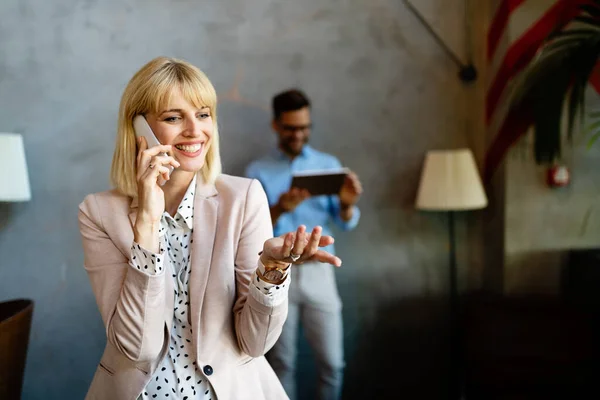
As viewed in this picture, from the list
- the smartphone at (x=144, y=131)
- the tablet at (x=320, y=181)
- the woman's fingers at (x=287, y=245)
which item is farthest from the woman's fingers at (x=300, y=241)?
the tablet at (x=320, y=181)

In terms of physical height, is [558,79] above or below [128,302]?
above

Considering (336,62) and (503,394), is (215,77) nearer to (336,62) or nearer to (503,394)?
(336,62)

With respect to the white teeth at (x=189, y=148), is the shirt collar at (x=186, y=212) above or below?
below

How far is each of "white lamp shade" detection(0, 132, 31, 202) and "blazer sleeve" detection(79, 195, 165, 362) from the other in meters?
1.76

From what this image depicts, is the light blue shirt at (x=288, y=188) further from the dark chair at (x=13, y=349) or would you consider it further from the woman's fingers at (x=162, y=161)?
the woman's fingers at (x=162, y=161)

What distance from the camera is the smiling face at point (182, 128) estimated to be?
1439 mm

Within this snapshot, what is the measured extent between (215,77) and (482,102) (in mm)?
1612

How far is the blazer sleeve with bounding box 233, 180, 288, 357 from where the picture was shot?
4.35 ft

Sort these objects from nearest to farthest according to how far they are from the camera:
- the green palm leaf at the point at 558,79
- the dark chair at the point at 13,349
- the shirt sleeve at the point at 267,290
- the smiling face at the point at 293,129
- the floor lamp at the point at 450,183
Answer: the shirt sleeve at the point at 267,290 < the dark chair at the point at 13,349 < the green palm leaf at the point at 558,79 < the smiling face at the point at 293,129 < the floor lamp at the point at 450,183

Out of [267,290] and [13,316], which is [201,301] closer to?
[267,290]

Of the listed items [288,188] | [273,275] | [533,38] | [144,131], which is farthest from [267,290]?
[533,38]

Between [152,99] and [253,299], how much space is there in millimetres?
546

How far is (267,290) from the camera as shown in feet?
4.25

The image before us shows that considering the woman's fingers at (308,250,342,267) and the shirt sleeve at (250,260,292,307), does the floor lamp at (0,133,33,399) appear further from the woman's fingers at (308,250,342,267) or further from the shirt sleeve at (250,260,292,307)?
the woman's fingers at (308,250,342,267)
